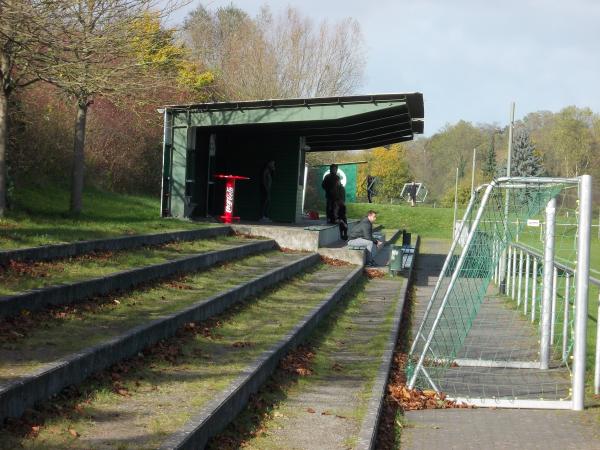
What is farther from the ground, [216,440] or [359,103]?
[359,103]

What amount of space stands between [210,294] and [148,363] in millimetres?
3491

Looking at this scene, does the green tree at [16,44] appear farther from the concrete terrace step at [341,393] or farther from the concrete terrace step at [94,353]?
the concrete terrace step at [341,393]

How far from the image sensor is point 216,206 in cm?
2409

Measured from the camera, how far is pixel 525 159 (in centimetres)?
7675

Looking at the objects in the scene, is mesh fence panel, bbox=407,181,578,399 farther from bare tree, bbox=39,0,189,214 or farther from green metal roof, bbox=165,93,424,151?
green metal roof, bbox=165,93,424,151

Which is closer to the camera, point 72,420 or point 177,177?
point 72,420

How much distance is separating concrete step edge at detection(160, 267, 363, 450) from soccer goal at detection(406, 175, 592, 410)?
4.33 feet

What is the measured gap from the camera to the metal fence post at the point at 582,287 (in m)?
8.62

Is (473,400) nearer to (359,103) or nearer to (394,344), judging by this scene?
(394,344)

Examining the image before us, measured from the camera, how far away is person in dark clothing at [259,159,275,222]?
2294cm

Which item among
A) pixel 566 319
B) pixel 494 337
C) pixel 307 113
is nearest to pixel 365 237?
pixel 307 113

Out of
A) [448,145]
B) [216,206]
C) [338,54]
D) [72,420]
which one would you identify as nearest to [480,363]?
[72,420]

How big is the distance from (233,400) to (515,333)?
7.63 meters

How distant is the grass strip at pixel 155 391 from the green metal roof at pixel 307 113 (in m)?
9.63
